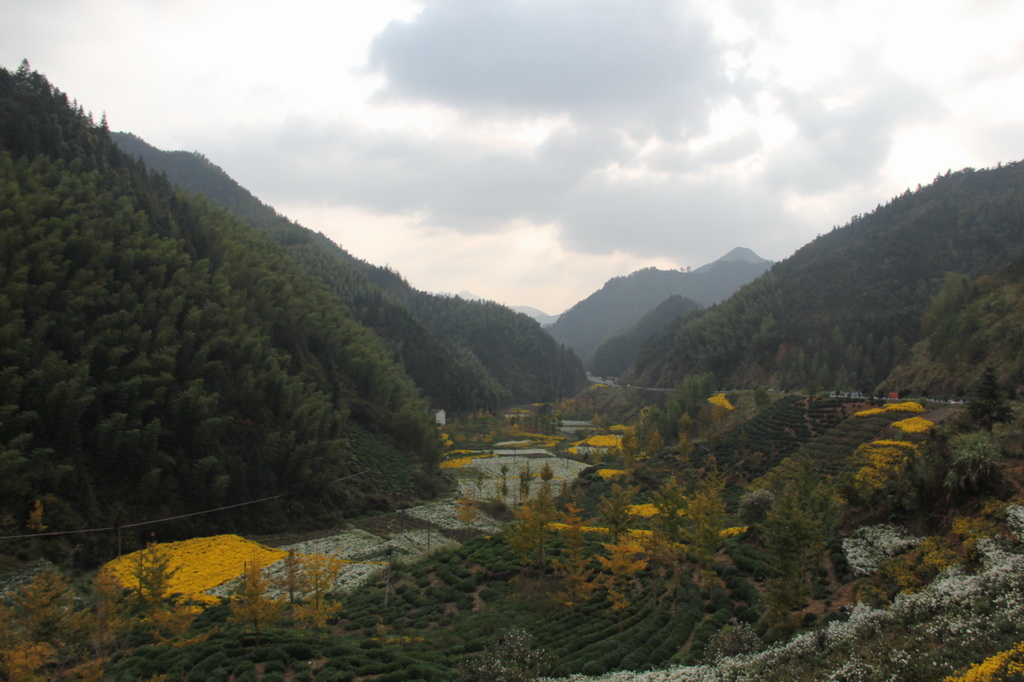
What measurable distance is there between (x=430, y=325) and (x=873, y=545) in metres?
156

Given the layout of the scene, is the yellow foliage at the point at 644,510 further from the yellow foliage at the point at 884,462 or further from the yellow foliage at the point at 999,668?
the yellow foliage at the point at 999,668

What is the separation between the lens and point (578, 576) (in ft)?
72.1

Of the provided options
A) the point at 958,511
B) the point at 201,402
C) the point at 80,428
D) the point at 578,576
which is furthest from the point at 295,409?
the point at 958,511

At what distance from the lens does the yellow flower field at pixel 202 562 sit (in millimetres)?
23969

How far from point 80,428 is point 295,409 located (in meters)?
14.8

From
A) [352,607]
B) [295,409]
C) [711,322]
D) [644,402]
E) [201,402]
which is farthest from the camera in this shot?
[711,322]

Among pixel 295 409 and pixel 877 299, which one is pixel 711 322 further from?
pixel 295 409

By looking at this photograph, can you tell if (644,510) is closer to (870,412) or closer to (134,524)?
(870,412)

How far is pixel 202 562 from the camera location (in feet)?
93.3

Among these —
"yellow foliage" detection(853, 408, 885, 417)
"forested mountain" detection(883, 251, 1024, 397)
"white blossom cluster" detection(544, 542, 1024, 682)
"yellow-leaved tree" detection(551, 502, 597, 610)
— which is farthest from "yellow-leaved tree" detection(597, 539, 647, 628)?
"forested mountain" detection(883, 251, 1024, 397)

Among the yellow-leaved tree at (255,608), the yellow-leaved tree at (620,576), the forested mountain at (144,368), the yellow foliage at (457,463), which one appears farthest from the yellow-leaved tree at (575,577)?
the yellow foliage at (457,463)

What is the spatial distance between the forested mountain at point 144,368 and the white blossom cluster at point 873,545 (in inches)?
1239

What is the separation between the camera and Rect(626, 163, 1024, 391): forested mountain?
89.2 m

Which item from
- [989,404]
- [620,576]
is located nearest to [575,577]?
[620,576]
